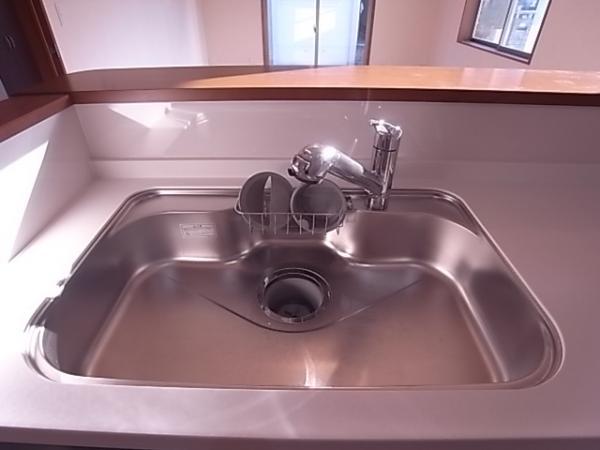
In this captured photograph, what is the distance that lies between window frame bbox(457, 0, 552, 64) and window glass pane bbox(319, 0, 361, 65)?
171 centimetres

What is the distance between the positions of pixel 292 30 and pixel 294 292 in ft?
19.7

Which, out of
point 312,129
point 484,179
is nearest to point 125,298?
point 312,129

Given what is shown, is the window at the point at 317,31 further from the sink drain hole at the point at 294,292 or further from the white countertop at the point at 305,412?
the white countertop at the point at 305,412

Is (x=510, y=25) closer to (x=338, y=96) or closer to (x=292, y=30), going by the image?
(x=292, y=30)

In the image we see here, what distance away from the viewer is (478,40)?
456cm

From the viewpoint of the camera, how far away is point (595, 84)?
889mm

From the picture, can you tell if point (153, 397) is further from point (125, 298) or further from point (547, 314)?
point (547, 314)

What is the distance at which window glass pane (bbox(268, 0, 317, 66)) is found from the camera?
5.54 metres

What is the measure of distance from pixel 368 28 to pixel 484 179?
5.49m

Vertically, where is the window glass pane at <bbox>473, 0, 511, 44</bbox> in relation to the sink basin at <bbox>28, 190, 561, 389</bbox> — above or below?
above

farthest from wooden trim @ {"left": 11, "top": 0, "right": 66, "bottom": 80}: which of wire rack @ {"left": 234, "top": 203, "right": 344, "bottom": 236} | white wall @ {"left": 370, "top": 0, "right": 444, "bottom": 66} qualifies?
white wall @ {"left": 370, "top": 0, "right": 444, "bottom": 66}

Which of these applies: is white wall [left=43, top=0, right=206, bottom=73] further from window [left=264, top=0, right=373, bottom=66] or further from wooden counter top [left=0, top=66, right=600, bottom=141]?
window [left=264, top=0, right=373, bottom=66]

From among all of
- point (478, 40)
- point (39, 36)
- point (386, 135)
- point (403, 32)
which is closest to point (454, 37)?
point (478, 40)

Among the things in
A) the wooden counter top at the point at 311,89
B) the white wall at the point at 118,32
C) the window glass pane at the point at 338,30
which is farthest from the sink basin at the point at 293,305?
the window glass pane at the point at 338,30
